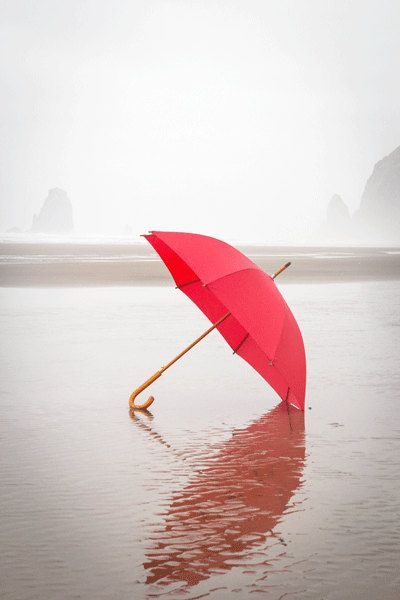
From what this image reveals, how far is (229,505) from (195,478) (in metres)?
0.69

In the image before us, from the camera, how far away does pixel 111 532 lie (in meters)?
5.44

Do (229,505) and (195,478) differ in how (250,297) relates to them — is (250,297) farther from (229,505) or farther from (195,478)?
(229,505)

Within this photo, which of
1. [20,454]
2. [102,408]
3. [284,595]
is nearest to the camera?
[284,595]

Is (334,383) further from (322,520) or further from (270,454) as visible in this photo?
(322,520)

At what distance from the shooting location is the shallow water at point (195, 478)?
15.8 feet

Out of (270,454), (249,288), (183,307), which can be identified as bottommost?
(183,307)

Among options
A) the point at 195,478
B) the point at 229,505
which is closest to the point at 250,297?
the point at 195,478

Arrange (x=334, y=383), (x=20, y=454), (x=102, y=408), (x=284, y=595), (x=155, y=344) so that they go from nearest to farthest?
1. (x=284, y=595)
2. (x=20, y=454)
3. (x=102, y=408)
4. (x=334, y=383)
5. (x=155, y=344)

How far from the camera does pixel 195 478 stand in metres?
6.73

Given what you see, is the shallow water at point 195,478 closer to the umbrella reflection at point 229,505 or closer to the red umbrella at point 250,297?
the umbrella reflection at point 229,505

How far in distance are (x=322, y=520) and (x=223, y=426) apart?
9.32ft

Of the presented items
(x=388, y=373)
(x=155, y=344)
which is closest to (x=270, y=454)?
(x=388, y=373)

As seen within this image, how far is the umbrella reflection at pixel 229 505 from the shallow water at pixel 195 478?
0.02 meters

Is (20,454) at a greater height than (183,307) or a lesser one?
greater
